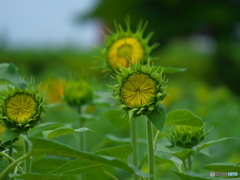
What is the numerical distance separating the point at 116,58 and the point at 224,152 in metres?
1.19

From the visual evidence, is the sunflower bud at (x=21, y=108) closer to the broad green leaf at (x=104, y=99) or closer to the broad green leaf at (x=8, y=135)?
the broad green leaf at (x=8, y=135)

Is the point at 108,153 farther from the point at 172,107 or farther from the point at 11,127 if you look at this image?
the point at 172,107

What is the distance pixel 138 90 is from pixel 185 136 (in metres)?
0.20

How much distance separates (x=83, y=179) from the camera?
1.33 m

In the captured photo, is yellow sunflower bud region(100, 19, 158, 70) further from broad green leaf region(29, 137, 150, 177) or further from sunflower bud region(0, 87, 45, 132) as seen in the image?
broad green leaf region(29, 137, 150, 177)

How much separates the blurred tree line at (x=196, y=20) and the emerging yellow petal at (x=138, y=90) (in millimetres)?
7195

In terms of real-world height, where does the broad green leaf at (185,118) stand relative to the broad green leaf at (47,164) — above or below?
above

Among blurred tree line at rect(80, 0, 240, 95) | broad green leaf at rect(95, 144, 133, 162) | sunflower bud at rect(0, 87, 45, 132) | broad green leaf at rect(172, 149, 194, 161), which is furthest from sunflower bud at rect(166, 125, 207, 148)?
blurred tree line at rect(80, 0, 240, 95)

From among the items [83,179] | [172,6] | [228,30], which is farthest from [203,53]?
[83,179]

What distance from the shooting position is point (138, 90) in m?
0.84

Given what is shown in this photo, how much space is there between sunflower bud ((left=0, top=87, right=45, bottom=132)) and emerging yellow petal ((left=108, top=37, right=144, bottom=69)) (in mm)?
314

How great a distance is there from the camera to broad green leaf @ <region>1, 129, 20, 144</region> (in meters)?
0.81

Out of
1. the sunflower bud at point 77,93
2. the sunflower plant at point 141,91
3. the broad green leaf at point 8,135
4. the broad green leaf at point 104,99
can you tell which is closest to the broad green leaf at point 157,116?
the sunflower plant at point 141,91

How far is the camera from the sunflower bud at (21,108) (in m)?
0.82
